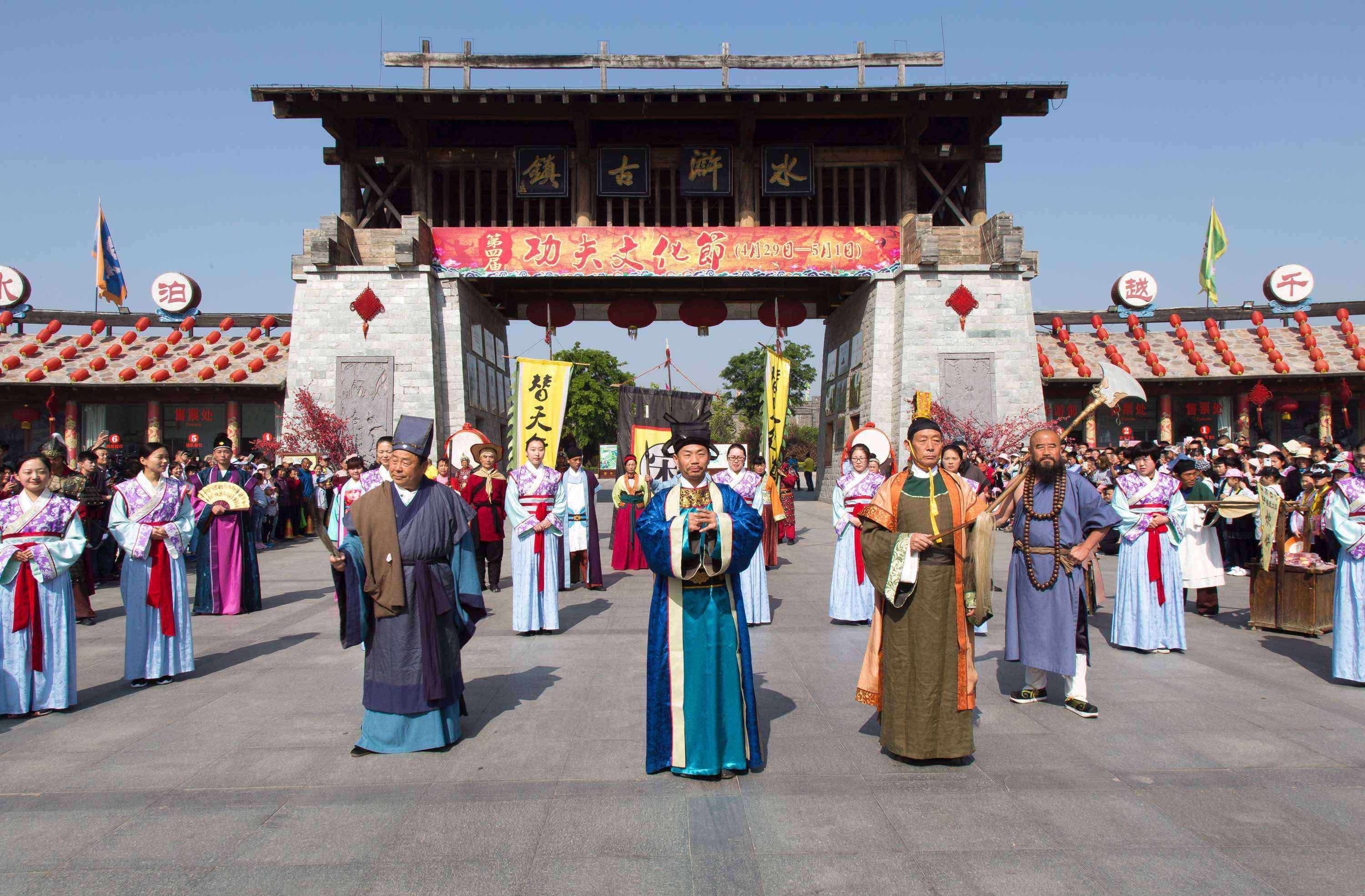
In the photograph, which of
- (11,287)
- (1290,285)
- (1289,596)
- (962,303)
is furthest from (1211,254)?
(11,287)

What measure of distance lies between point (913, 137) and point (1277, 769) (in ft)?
61.6

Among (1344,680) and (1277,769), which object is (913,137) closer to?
(1344,680)

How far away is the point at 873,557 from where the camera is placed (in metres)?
4.04

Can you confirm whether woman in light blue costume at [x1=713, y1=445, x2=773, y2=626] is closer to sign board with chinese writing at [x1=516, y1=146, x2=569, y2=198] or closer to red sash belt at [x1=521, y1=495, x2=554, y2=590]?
red sash belt at [x1=521, y1=495, x2=554, y2=590]

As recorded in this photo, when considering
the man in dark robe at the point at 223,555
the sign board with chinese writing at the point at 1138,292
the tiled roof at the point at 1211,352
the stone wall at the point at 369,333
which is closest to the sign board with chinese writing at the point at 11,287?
the stone wall at the point at 369,333

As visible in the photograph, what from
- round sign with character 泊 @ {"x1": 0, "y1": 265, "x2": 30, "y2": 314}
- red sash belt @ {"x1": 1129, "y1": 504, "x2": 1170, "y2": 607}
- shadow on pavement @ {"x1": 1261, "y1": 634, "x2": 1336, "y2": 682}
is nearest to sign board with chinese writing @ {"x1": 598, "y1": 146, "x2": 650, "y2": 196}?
red sash belt @ {"x1": 1129, "y1": 504, "x2": 1170, "y2": 607}

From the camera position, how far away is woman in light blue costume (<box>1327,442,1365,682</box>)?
5246 millimetres

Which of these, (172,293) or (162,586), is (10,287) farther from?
(162,586)

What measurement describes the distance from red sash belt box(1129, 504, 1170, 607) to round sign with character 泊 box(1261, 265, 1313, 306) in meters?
25.3

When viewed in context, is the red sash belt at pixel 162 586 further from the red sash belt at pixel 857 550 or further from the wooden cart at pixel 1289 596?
the wooden cart at pixel 1289 596

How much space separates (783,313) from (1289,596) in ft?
53.2

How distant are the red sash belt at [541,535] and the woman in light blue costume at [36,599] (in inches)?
125

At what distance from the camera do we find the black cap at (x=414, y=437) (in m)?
4.24

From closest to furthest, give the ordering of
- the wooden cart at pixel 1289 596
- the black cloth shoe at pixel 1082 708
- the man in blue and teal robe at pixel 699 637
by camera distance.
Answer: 1. the man in blue and teal robe at pixel 699 637
2. the black cloth shoe at pixel 1082 708
3. the wooden cart at pixel 1289 596
